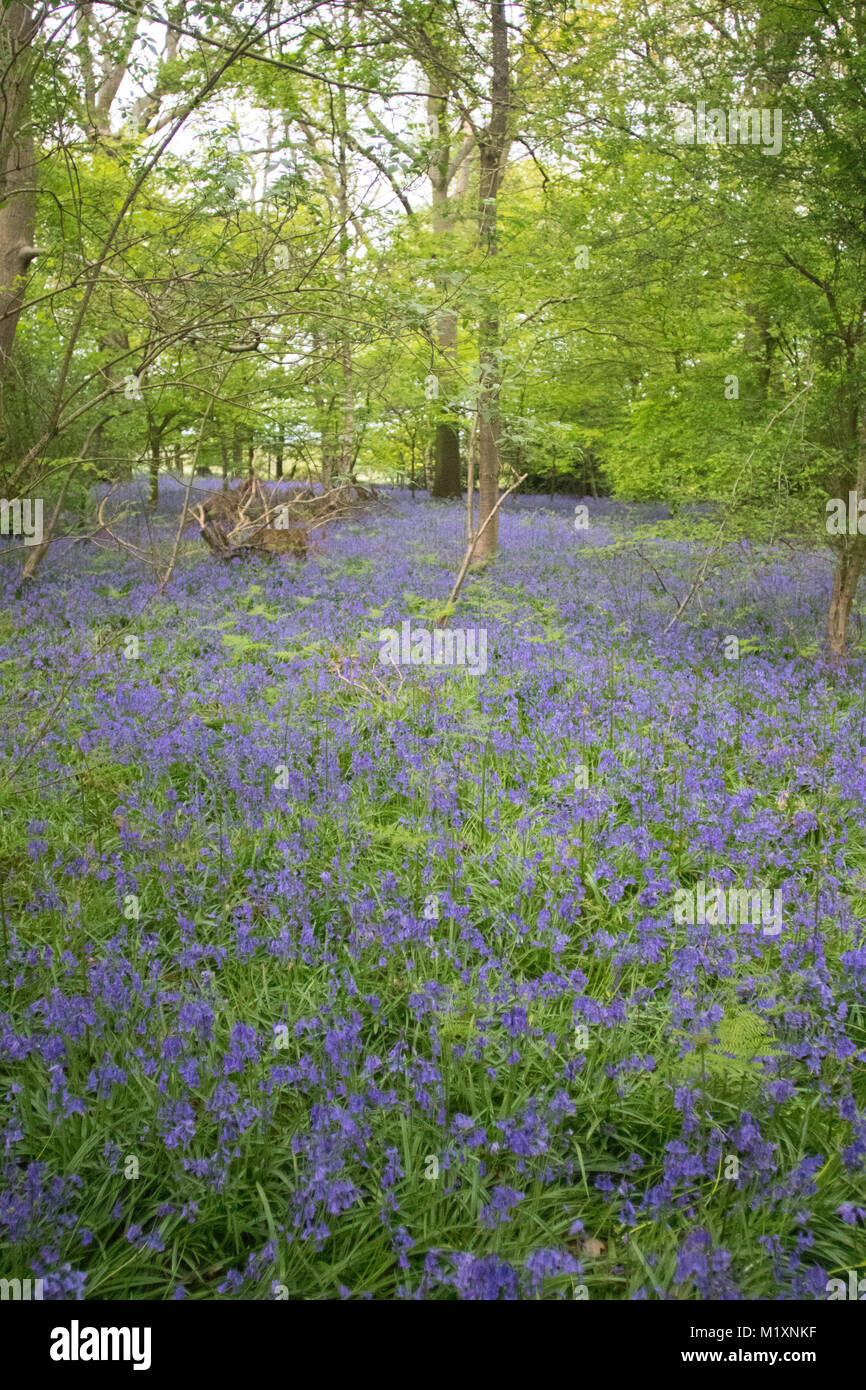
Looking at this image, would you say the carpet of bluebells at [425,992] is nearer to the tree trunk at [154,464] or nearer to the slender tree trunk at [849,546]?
the slender tree trunk at [849,546]

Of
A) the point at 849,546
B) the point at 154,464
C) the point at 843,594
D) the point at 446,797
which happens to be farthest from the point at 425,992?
the point at 154,464

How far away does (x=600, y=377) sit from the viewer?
1256 cm

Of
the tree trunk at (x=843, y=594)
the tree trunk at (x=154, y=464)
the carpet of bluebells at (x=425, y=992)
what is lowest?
the carpet of bluebells at (x=425, y=992)

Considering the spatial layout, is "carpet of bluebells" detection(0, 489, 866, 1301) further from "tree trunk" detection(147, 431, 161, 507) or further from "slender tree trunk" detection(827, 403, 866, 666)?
"tree trunk" detection(147, 431, 161, 507)

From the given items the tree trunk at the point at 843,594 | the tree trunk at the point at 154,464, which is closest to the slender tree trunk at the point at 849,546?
the tree trunk at the point at 843,594

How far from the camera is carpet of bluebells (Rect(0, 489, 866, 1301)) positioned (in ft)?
7.16

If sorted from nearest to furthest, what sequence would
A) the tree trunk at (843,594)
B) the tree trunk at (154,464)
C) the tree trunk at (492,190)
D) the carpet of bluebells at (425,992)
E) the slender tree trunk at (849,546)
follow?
the carpet of bluebells at (425,992) → the slender tree trunk at (849,546) → the tree trunk at (843,594) → the tree trunk at (492,190) → the tree trunk at (154,464)

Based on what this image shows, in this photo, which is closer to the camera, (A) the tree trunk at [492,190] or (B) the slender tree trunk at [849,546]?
(B) the slender tree trunk at [849,546]

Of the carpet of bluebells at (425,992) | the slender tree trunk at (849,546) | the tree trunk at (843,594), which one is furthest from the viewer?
the tree trunk at (843,594)

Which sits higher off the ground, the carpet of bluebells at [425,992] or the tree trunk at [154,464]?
the tree trunk at [154,464]

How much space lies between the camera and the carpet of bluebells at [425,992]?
2.18m

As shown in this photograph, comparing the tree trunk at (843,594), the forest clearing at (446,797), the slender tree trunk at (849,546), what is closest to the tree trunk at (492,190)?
the forest clearing at (446,797)

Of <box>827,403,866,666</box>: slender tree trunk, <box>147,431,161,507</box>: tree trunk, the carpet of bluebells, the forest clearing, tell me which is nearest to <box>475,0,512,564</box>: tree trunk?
the forest clearing
